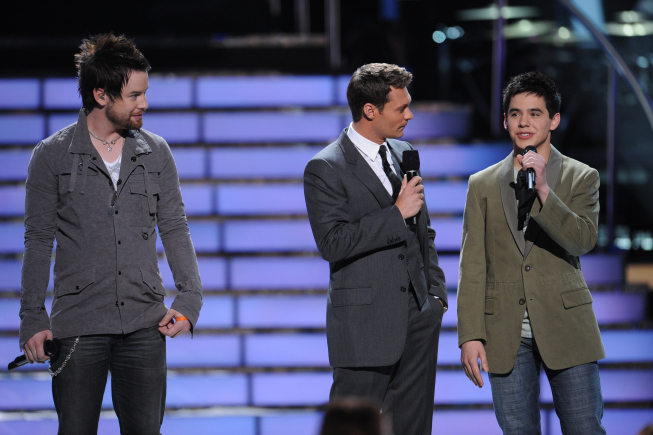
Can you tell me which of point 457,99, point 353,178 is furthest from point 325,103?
point 353,178

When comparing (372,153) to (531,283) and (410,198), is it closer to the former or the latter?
(410,198)

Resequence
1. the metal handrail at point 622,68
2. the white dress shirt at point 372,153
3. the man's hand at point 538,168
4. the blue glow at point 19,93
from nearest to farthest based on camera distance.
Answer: the man's hand at point 538,168 < the white dress shirt at point 372,153 < the metal handrail at point 622,68 < the blue glow at point 19,93

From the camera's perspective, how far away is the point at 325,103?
4.73m

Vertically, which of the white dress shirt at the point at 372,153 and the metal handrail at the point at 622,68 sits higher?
the metal handrail at the point at 622,68

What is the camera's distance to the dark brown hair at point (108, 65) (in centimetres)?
232

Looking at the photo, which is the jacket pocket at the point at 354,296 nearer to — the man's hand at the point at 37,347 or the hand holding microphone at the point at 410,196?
the hand holding microphone at the point at 410,196

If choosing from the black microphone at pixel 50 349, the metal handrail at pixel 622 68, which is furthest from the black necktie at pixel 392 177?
the metal handrail at pixel 622 68

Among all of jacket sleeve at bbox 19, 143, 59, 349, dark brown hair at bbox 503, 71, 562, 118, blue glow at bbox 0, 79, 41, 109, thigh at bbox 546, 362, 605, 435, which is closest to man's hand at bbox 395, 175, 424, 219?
dark brown hair at bbox 503, 71, 562, 118

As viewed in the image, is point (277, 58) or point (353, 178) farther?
point (277, 58)

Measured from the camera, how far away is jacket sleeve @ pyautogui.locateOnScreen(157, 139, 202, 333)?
2.44 m

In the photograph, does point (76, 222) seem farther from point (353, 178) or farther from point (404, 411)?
point (404, 411)

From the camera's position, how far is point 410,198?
2387mm

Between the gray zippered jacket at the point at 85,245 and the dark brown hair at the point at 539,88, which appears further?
the dark brown hair at the point at 539,88

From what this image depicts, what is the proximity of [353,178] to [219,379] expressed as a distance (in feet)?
5.36
